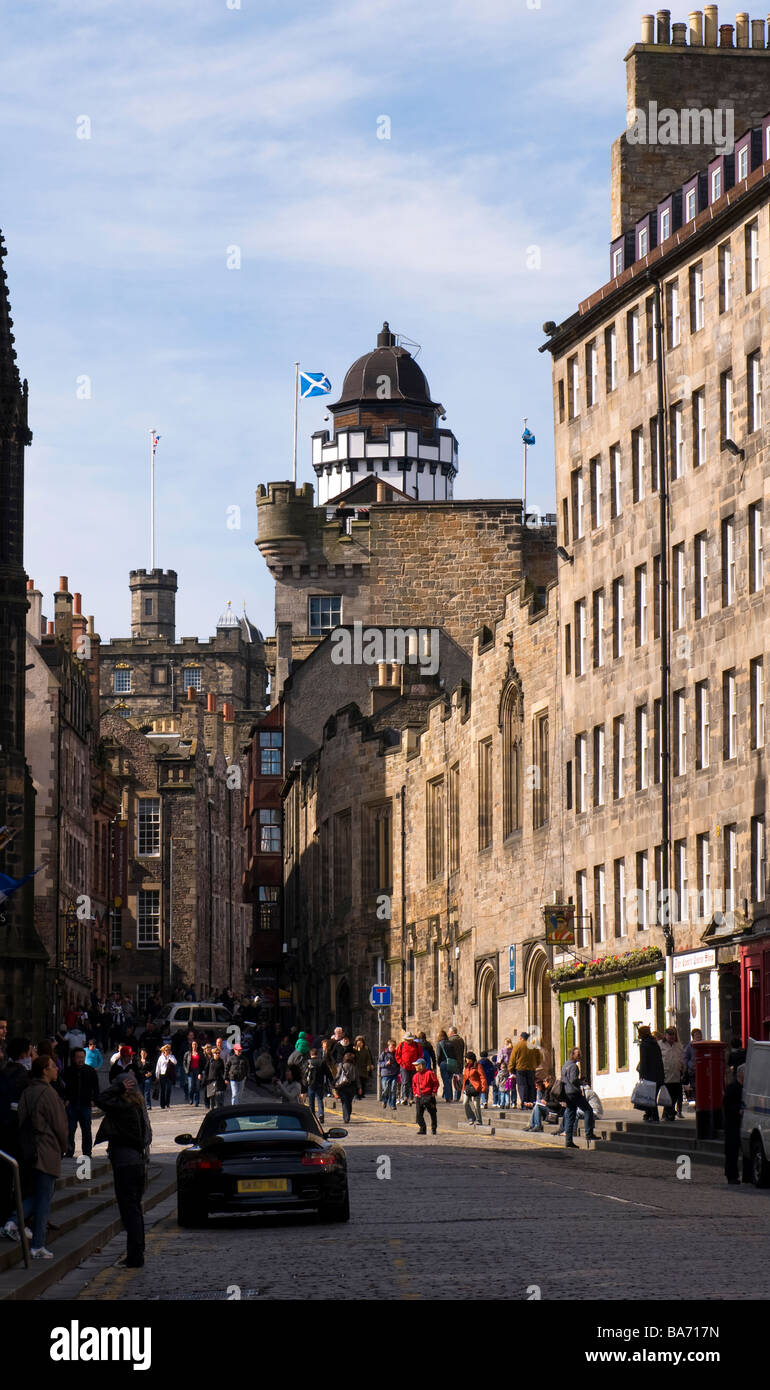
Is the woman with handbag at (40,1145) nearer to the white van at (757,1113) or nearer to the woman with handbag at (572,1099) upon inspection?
the white van at (757,1113)

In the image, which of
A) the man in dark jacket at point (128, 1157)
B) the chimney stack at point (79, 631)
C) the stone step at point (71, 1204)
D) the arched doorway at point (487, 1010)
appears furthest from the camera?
the chimney stack at point (79, 631)

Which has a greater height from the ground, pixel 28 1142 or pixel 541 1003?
pixel 541 1003

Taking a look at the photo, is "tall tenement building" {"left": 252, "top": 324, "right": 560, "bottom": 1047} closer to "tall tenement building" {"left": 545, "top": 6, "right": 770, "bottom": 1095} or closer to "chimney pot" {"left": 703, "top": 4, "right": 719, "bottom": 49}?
"tall tenement building" {"left": 545, "top": 6, "right": 770, "bottom": 1095}

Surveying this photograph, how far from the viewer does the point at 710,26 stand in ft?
194

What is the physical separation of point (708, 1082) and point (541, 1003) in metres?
22.4

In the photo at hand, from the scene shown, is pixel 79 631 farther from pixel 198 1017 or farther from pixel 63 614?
pixel 198 1017

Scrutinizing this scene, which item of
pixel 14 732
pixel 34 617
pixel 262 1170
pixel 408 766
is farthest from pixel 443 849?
pixel 262 1170

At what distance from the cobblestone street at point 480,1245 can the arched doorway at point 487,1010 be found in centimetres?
2951

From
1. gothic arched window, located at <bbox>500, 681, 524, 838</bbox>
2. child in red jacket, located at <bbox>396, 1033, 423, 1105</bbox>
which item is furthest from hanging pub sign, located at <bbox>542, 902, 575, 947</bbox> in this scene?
gothic arched window, located at <bbox>500, 681, 524, 838</bbox>

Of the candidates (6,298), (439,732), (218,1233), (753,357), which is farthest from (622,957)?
(218,1233)

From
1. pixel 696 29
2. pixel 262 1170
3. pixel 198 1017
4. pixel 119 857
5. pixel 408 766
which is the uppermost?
pixel 696 29

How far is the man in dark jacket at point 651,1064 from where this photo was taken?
3975cm

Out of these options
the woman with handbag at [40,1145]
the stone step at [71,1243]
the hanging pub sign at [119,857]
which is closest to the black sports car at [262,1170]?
the stone step at [71,1243]
